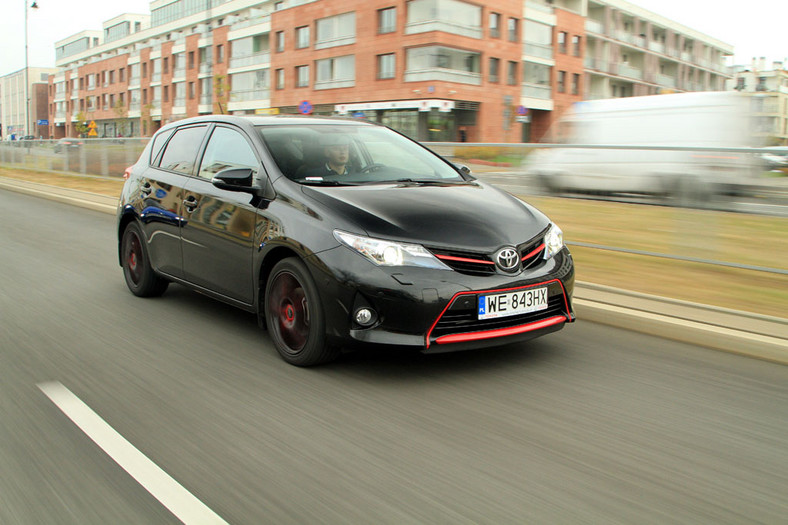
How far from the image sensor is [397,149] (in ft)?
18.3

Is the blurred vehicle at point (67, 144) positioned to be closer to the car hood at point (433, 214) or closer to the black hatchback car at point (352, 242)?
the black hatchback car at point (352, 242)

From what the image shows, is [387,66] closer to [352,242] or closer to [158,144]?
[158,144]

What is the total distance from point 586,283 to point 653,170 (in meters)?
1.34

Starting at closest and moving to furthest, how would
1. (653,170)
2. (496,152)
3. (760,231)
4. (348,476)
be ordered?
(348,476)
(760,231)
(653,170)
(496,152)

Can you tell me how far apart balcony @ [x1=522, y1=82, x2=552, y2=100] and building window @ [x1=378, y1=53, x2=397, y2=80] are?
977 centimetres

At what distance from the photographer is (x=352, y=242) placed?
4086mm

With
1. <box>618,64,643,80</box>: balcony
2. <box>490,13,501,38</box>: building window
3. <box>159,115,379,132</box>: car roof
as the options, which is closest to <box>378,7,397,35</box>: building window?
<box>490,13,501,38</box>: building window

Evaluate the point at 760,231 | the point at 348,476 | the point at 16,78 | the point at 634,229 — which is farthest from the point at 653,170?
the point at 16,78

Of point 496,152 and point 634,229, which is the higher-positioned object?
point 496,152

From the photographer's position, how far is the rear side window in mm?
6387

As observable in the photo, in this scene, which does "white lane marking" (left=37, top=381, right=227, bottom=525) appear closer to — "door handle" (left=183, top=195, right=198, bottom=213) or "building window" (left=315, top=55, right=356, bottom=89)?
"door handle" (left=183, top=195, right=198, bottom=213)

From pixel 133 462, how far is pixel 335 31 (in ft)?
162

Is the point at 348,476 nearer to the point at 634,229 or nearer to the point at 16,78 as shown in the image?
the point at 634,229

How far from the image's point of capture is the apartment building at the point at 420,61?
43.9 m
